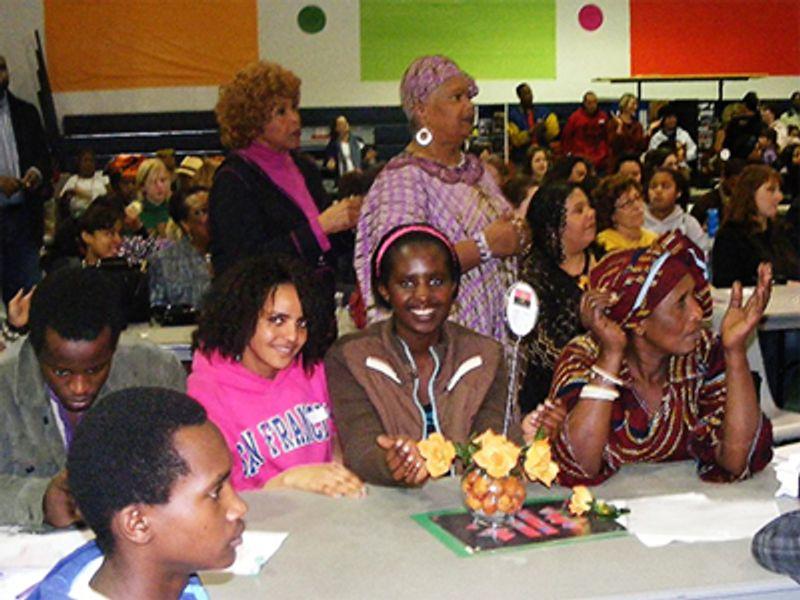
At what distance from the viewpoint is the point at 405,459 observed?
94.9 inches

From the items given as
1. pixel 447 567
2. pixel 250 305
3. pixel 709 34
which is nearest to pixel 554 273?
pixel 250 305

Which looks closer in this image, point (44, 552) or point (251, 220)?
point (44, 552)

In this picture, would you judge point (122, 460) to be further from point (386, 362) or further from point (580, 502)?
point (386, 362)

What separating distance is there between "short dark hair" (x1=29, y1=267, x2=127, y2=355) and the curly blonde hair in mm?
1504

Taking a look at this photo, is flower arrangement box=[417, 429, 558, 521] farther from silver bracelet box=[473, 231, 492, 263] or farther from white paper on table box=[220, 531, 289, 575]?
silver bracelet box=[473, 231, 492, 263]

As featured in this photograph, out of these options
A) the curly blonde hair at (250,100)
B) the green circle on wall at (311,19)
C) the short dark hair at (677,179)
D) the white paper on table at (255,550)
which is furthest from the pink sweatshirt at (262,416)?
the green circle on wall at (311,19)

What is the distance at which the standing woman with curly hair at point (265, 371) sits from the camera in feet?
8.85

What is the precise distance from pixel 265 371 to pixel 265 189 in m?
1.22

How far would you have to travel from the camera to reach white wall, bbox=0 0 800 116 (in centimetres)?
1371

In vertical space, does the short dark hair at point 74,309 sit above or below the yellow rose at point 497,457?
above

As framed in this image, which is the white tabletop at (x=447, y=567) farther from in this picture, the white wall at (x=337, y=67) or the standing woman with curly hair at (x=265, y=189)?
the white wall at (x=337, y=67)

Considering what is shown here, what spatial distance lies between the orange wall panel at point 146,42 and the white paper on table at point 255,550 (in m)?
12.1

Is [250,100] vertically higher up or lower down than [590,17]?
lower down

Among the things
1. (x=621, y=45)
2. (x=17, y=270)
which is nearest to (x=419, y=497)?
(x=17, y=270)
